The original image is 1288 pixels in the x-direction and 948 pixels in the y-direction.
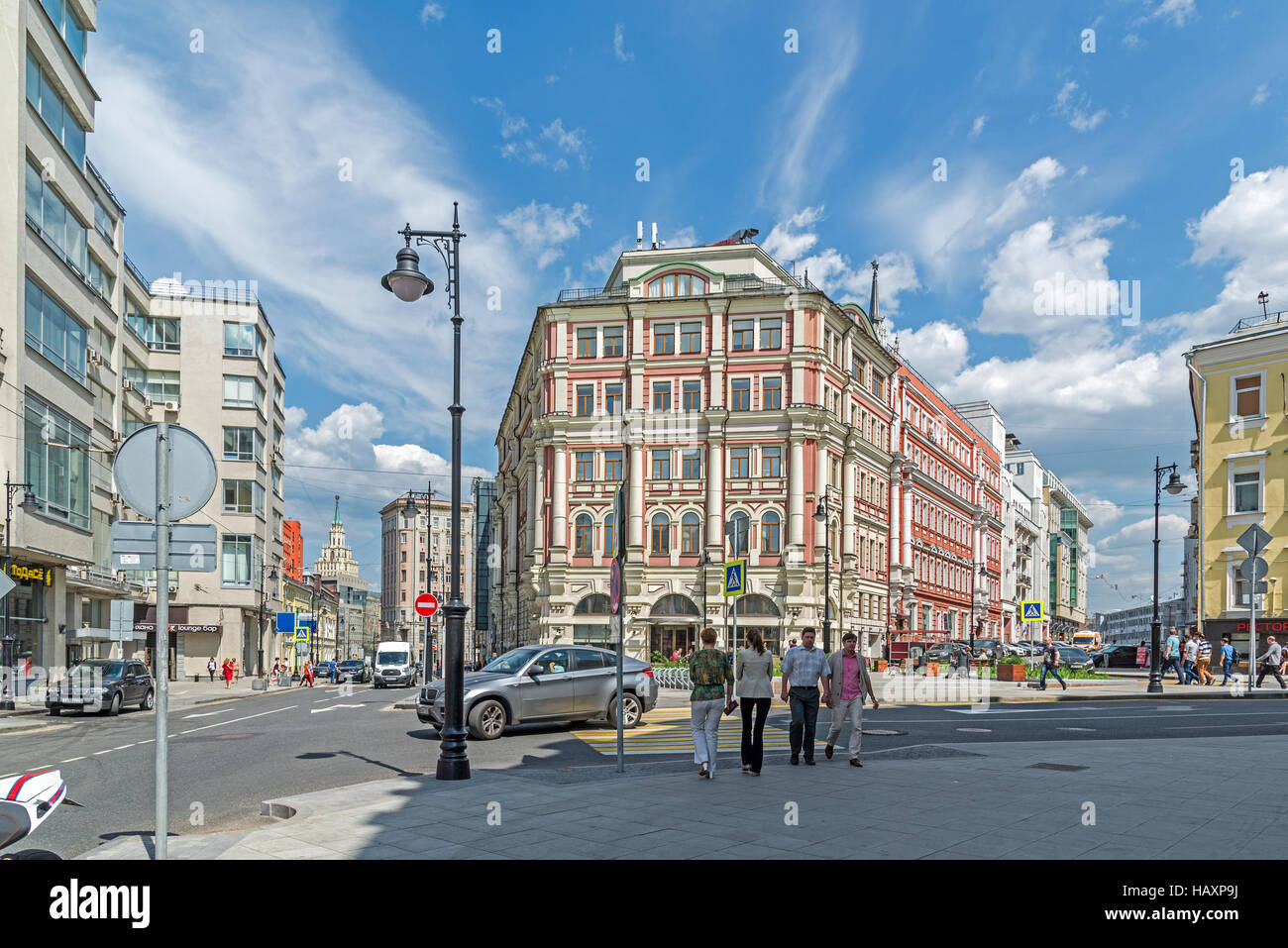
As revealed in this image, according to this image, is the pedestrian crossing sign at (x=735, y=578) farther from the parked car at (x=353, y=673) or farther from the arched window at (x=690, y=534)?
the parked car at (x=353, y=673)

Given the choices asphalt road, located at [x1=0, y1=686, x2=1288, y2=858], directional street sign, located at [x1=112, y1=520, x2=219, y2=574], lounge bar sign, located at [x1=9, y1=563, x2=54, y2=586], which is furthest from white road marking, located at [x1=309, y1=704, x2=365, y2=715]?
directional street sign, located at [x1=112, y1=520, x2=219, y2=574]

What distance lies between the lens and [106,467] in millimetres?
42438

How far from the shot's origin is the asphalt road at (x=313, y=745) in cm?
1030

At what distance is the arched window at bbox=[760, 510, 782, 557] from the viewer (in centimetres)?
4984

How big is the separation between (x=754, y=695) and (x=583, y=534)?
39.8m

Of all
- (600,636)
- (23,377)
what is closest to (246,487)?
(600,636)

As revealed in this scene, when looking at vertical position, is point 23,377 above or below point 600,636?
above

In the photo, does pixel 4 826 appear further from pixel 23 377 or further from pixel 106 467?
pixel 106 467

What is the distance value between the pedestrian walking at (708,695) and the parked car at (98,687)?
20.1 meters

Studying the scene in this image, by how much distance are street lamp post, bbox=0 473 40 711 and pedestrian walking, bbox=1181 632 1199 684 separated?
35268 mm

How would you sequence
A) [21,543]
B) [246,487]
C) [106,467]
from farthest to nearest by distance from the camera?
[246,487] → [106,467] → [21,543]

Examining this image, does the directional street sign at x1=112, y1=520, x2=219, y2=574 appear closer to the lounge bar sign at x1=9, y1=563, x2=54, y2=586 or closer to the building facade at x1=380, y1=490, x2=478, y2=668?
the lounge bar sign at x1=9, y1=563, x2=54, y2=586

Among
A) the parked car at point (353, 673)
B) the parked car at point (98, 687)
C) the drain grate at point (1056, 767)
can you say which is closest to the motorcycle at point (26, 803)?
the drain grate at point (1056, 767)
